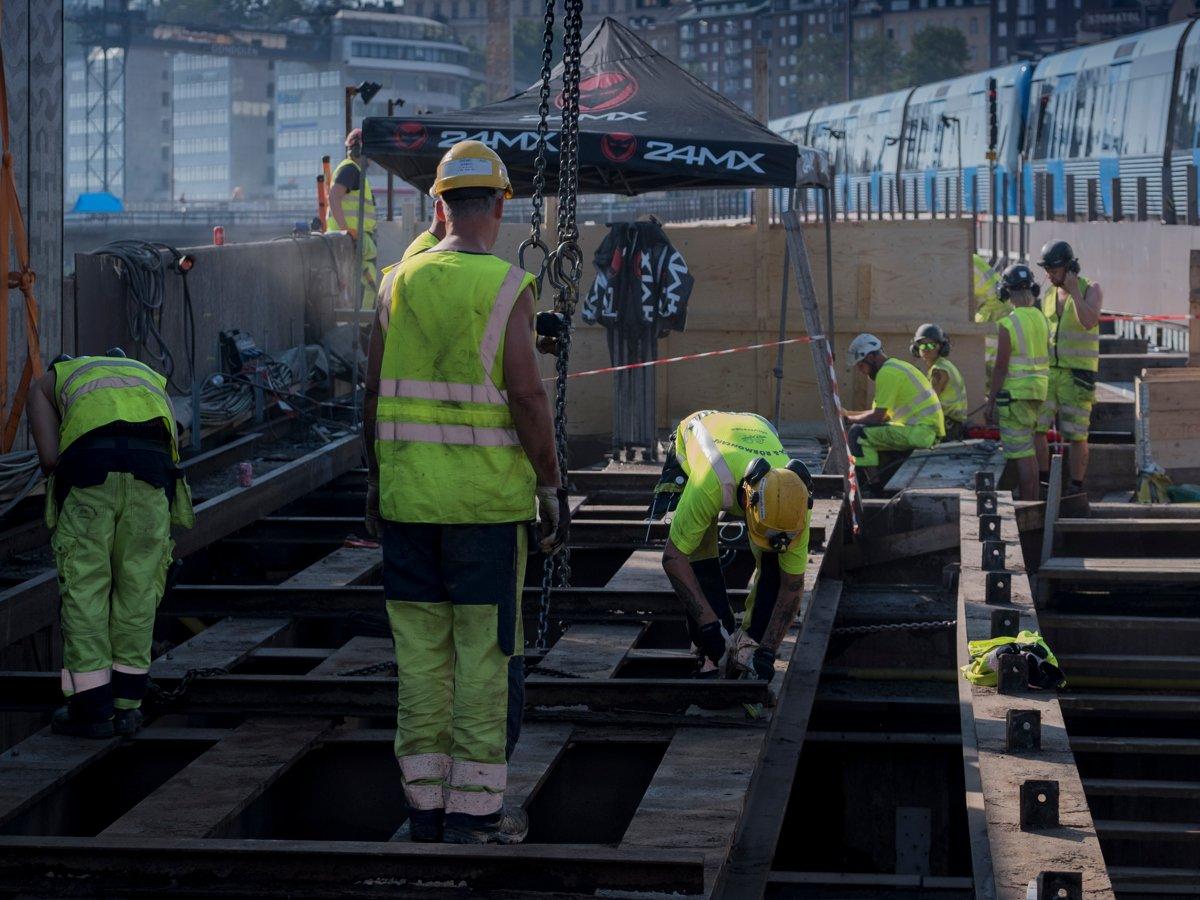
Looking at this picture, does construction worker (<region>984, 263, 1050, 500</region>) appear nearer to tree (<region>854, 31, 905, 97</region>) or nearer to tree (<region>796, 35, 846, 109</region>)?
tree (<region>854, 31, 905, 97</region>)

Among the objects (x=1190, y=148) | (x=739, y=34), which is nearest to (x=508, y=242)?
(x=1190, y=148)

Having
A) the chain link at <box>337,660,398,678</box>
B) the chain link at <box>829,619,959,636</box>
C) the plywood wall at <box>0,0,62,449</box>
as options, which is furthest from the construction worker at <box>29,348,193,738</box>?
the chain link at <box>829,619,959,636</box>

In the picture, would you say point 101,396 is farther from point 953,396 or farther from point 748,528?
point 953,396

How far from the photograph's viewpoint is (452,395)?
16.4 ft

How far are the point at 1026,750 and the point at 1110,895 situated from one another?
4.46 ft

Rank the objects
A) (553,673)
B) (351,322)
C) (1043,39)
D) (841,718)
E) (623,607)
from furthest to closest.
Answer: (1043,39) < (351,322) < (841,718) < (623,607) < (553,673)

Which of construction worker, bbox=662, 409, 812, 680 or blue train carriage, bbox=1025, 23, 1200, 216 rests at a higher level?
blue train carriage, bbox=1025, 23, 1200, 216

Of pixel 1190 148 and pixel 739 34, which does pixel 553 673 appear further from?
pixel 739 34

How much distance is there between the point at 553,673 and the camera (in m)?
7.03

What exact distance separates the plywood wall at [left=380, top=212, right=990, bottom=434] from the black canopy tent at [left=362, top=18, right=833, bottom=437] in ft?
5.82

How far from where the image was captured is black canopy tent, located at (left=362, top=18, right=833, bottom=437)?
11875 mm

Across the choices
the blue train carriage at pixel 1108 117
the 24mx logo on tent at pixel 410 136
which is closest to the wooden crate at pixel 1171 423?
the 24mx logo on tent at pixel 410 136

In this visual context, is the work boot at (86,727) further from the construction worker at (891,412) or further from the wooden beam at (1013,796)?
the construction worker at (891,412)

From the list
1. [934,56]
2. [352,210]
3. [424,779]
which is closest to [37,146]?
[424,779]
